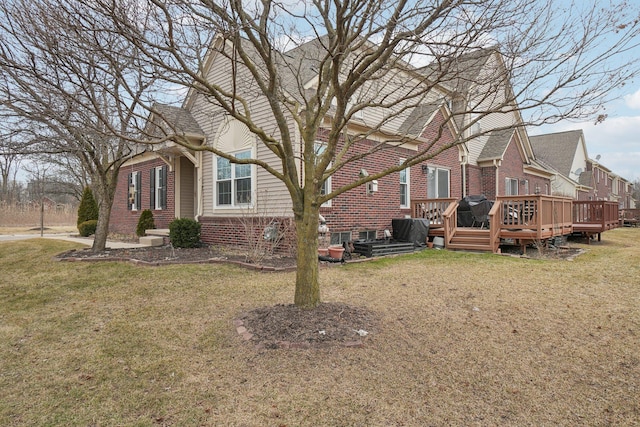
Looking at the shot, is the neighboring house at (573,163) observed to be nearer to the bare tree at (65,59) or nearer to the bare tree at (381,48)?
the bare tree at (381,48)

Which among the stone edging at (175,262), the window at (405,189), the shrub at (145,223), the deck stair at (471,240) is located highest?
the window at (405,189)

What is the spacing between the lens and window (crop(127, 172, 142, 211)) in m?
16.7

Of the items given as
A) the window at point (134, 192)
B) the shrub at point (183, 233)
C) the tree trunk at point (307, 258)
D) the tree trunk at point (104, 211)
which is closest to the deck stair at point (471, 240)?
the tree trunk at point (307, 258)

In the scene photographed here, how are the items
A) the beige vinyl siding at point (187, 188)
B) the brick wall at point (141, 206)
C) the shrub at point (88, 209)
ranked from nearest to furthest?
the beige vinyl siding at point (187, 188) < the brick wall at point (141, 206) < the shrub at point (88, 209)

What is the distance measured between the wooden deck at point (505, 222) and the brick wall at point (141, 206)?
899cm

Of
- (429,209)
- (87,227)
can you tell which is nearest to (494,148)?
(429,209)

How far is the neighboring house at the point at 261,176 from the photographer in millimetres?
10281

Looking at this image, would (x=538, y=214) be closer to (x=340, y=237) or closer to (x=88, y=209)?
(x=340, y=237)

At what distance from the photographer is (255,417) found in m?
2.62

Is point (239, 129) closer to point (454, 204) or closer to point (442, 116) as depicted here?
Result: point (454, 204)

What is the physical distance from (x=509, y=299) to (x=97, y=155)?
33.8 feet

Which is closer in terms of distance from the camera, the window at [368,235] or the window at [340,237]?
the window at [340,237]

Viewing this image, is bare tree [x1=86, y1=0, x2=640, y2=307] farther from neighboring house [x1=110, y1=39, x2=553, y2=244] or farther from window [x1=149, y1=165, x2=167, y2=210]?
window [x1=149, y1=165, x2=167, y2=210]

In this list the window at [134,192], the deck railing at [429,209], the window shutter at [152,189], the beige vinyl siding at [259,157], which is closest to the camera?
the beige vinyl siding at [259,157]
